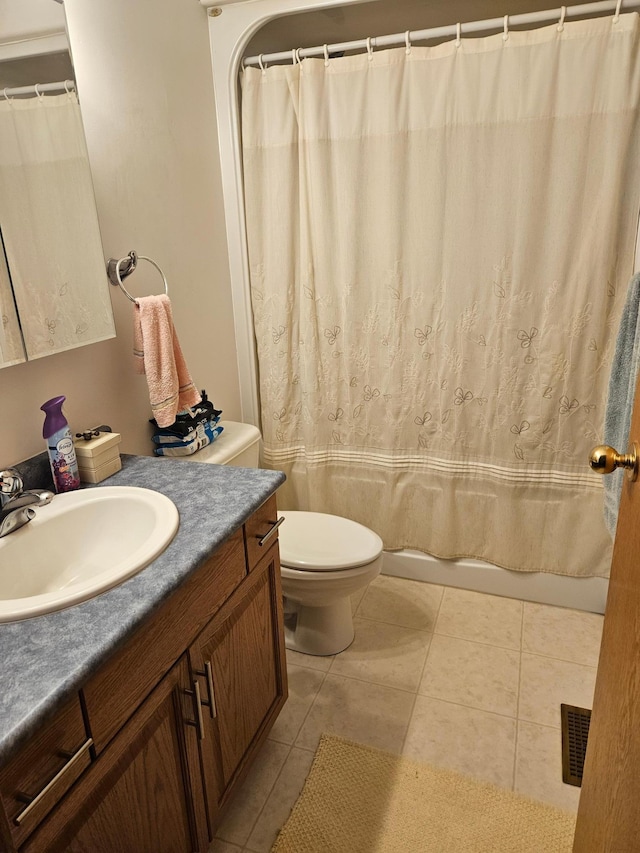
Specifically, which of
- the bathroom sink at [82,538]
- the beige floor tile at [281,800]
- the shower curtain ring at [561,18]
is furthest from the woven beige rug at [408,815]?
the shower curtain ring at [561,18]

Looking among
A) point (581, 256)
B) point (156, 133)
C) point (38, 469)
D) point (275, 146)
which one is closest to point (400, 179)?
point (275, 146)

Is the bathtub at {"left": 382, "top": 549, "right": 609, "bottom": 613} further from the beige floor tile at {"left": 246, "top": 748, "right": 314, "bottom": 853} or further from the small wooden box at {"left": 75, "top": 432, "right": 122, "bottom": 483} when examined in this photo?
the small wooden box at {"left": 75, "top": 432, "right": 122, "bottom": 483}

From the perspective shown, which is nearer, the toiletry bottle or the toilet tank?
the toiletry bottle

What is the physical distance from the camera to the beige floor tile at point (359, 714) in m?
1.68

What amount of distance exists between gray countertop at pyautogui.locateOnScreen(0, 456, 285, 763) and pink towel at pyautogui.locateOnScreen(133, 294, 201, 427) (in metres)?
0.35

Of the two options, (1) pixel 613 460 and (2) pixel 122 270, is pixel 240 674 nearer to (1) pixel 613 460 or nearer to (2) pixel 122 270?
(1) pixel 613 460

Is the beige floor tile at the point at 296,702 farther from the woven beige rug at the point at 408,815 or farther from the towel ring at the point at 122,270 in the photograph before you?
the towel ring at the point at 122,270

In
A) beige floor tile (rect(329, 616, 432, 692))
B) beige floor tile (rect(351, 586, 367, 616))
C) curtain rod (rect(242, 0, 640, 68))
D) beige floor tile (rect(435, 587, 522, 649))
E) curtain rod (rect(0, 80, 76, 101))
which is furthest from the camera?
beige floor tile (rect(351, 586, 367, 616))

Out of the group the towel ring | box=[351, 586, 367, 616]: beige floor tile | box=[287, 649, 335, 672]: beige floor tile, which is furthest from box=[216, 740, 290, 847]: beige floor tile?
the towel ring

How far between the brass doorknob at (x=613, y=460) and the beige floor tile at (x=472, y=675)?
1105 millimetres

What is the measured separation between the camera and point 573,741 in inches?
65.1

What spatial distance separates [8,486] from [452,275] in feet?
4.79

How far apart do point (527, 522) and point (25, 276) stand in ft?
5.88

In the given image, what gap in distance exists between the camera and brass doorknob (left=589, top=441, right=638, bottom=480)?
3.07 feet
